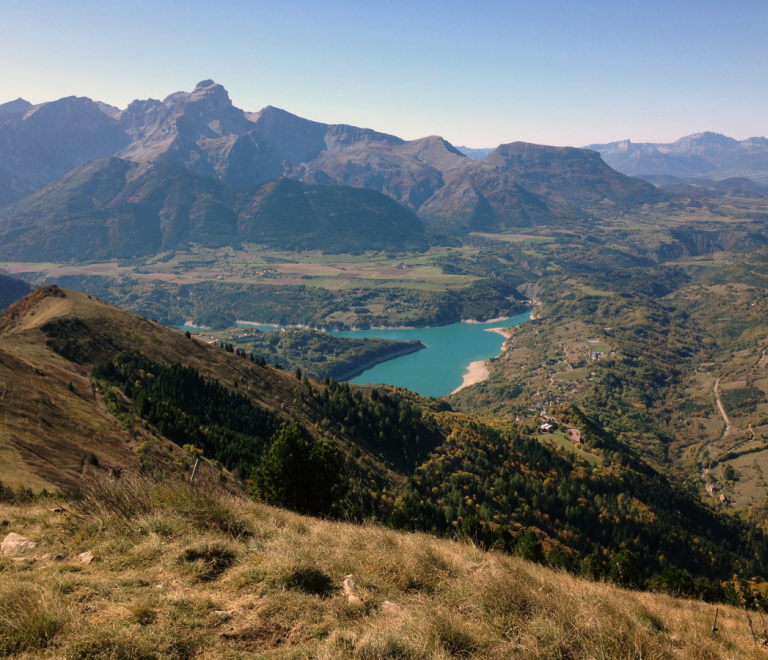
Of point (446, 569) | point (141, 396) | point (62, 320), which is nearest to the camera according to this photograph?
point (446, 569)

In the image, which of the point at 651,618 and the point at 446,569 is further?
the point at 446,569

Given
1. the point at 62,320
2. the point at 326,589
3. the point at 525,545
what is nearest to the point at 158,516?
the point at 326,589

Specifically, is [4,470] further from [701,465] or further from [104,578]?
[701,465]

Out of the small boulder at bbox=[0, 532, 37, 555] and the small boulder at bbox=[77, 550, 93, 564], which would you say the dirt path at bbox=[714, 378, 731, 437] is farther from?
the small boulder at bbox=[0, 532, 37, 555]

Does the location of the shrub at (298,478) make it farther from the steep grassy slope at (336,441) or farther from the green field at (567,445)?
the green field at (567,445)

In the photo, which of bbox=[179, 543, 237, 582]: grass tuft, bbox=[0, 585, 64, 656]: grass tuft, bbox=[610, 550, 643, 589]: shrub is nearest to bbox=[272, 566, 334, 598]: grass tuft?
bbox=[179, 543, 237, 582]: grass tuft

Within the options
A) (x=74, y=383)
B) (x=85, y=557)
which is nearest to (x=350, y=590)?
(x=85, y=557)

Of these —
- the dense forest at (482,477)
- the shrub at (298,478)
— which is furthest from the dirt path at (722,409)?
the shrub at (298,478)
